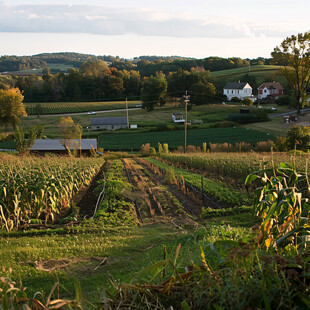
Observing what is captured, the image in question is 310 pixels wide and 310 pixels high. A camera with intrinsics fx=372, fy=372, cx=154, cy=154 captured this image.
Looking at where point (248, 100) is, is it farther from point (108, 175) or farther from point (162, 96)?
point (108, 175)

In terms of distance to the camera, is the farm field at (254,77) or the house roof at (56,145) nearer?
the house roof at (56,145)

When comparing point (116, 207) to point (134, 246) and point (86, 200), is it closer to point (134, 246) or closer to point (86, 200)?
point (86, 200)

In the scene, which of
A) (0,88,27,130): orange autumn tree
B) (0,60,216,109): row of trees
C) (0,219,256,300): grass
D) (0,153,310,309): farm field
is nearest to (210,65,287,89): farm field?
(0,60,216,109): row of trees

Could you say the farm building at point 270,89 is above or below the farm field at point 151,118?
above

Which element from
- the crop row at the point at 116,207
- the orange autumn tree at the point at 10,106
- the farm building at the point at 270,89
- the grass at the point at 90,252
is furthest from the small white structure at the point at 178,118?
the grass at the point at 90,252

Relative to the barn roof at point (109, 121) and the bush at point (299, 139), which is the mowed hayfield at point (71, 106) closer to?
the barn roof at point (109, 121)

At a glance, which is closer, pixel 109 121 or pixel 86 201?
pixel 86 201

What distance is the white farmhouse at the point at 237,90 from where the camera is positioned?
287ft

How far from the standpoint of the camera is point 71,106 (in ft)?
279

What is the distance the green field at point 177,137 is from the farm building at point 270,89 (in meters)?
34.5

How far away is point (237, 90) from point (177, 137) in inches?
1586

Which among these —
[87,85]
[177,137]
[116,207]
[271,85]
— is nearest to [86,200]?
[116,207]

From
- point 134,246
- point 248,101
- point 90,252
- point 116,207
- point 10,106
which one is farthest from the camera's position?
point 248,101

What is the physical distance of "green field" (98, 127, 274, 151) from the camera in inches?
1916
